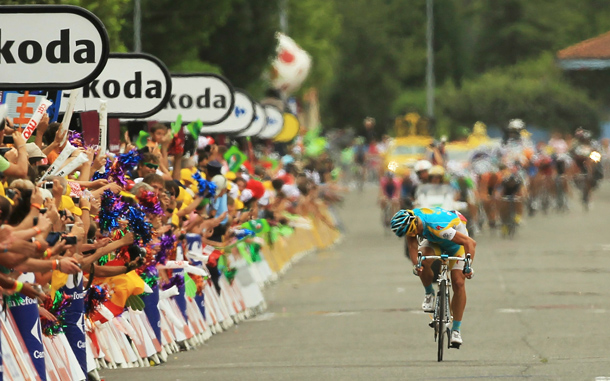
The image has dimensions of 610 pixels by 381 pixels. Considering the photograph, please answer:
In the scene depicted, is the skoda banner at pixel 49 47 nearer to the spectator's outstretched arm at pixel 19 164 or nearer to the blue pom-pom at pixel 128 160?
the spectator's outstretched arm at pixel 19 164

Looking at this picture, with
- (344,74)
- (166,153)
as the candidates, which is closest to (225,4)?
(166,153)

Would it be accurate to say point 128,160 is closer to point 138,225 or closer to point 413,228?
point 138,225

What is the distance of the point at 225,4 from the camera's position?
2809cm

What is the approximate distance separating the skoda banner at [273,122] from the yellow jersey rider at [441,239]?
13.4 meters

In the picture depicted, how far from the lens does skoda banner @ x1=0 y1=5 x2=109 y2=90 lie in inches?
410

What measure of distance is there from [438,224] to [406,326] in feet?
8.83

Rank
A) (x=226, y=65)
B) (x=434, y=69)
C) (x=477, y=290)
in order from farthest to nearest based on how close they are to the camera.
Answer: (x=434, y=69) < (x=226, y=65) < (x=477, y=290)

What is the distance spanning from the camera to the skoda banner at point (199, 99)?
17844 millimetres

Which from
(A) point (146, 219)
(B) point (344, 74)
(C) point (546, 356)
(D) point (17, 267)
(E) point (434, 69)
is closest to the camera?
(D) point (17, 267)

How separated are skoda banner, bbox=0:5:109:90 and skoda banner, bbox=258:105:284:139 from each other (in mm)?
16585

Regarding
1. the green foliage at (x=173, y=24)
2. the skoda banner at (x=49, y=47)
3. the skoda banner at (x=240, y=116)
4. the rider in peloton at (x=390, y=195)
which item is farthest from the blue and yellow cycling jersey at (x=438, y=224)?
the rider in peloton at (x=390, y=195)

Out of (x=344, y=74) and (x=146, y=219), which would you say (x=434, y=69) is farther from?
(x=146, y=219)

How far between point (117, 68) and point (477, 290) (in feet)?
24.5

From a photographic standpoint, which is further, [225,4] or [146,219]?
[225,4]
